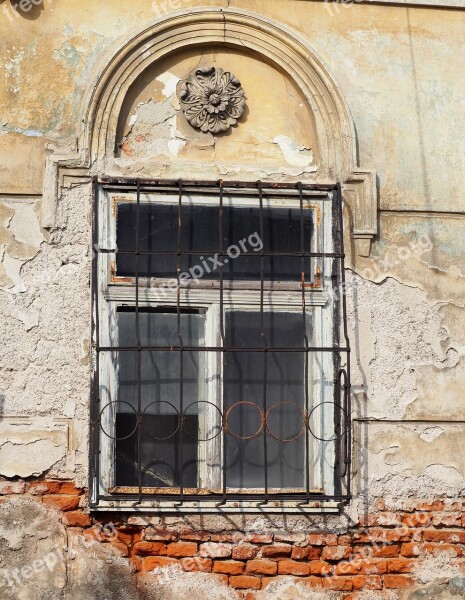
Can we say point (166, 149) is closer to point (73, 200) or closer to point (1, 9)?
point (73, 200)

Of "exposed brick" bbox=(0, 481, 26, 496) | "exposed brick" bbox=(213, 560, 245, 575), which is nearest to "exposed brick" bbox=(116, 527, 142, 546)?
"exposed brick" bbox=(213, 560, 245, 575)

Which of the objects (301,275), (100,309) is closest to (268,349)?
(301,275)

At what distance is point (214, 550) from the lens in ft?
17.2

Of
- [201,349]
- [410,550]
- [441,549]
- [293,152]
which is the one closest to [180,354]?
[201,349]

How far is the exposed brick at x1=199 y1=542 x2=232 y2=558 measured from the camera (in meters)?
5.23

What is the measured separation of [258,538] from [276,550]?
4.1 inches

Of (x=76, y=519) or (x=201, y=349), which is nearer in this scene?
(x=76, y=519)

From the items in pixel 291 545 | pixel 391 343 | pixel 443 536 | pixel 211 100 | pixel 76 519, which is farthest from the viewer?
pixel 211 100

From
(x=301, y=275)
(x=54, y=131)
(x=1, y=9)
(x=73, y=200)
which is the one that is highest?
(x=1, y=9)

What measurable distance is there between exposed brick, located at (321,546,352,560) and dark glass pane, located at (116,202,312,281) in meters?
1.33

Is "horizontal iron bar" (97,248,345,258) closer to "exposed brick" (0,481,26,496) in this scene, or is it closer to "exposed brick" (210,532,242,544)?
"exposed brick" (0,481,26,496)

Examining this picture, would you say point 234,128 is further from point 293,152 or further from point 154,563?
point 154,563

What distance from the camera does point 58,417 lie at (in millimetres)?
5258

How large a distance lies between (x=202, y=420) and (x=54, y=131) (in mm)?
1604
